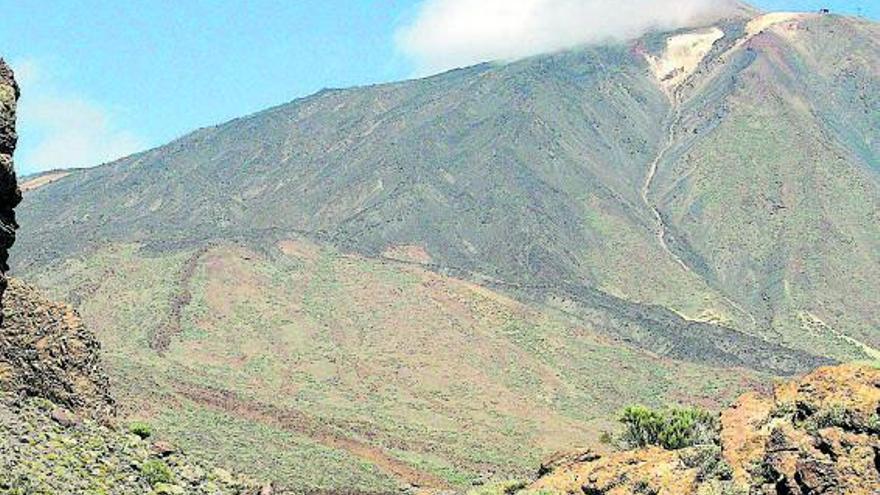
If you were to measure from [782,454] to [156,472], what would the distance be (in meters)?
10.00

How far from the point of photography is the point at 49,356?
A: 23047 millimetres

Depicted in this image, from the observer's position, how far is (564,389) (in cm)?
9312

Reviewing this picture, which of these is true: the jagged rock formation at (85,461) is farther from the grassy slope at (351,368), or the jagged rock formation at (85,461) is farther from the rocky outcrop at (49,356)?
the grassy slope at (351,368)

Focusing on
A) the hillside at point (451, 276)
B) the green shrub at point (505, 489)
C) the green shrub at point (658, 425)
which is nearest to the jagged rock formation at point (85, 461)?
the green shrub at point (505, 489)

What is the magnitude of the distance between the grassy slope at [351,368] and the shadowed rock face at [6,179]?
37.2m

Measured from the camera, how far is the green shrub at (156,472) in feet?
60.1

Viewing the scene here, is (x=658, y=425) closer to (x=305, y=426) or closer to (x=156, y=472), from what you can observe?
(x=156, y=472)

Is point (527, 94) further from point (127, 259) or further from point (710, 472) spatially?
point (710, 472)

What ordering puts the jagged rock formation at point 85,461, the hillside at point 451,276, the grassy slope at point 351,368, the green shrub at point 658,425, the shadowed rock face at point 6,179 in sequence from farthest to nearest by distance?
the hillside at point 451,276
the grassy slope at point 351,368
the green shrub at point 658,425
the jagged rock formation at point 85,461
the shadowed rock face at point 6,179

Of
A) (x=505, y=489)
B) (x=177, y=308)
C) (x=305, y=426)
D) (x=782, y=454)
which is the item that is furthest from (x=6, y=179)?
(x=177, y=308)

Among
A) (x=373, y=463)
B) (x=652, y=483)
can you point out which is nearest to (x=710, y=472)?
(x=652, y=483)

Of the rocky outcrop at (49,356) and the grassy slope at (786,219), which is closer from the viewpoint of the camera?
the rocky outcrop at (49,356)

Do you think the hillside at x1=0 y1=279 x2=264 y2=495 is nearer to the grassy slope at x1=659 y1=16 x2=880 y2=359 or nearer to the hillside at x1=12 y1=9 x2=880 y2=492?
the hillside at x1=12 y1=9 x2=880 y2=492

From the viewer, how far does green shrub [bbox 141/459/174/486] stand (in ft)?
60.1
